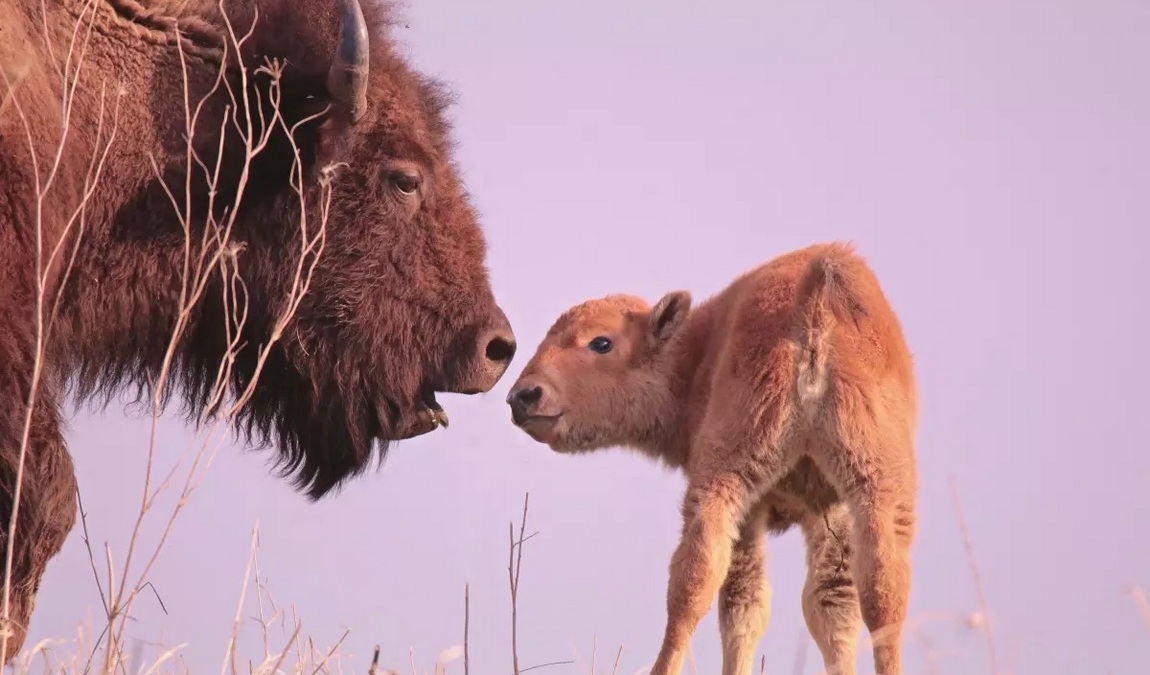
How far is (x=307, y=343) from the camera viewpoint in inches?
227

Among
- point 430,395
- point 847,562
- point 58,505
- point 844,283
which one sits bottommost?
point 58,505

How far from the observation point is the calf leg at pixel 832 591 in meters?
6.00

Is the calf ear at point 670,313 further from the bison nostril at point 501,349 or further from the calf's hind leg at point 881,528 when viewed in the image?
the calf's hind leg at point 881,528

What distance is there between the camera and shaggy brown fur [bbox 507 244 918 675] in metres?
5.17

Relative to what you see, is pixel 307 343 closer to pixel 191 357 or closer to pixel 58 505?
pixel 191 357

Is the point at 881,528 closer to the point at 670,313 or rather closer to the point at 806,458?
the point at 806,458

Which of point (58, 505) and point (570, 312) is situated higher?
point (570, 312)

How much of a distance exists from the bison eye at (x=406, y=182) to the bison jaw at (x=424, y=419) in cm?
81

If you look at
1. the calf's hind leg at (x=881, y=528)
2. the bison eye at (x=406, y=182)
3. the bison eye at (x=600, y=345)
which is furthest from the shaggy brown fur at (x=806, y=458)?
the bison eye at (x=406, y=182)

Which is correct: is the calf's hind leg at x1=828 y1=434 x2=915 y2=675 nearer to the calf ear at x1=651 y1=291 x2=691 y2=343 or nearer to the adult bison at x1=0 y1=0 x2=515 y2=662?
the adult bison at x1=0 y1=0 x2=515 y2=662

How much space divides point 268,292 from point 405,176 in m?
0.68

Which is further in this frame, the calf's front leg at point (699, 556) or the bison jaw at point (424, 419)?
the bison jaw at point (424, 419)

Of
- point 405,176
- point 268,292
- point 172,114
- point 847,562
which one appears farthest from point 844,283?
point 172,114

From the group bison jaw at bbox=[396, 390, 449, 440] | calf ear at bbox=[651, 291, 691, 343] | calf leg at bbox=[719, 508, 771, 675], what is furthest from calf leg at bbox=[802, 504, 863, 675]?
bison jaw at bbox=[396, 390, 449, 440]
